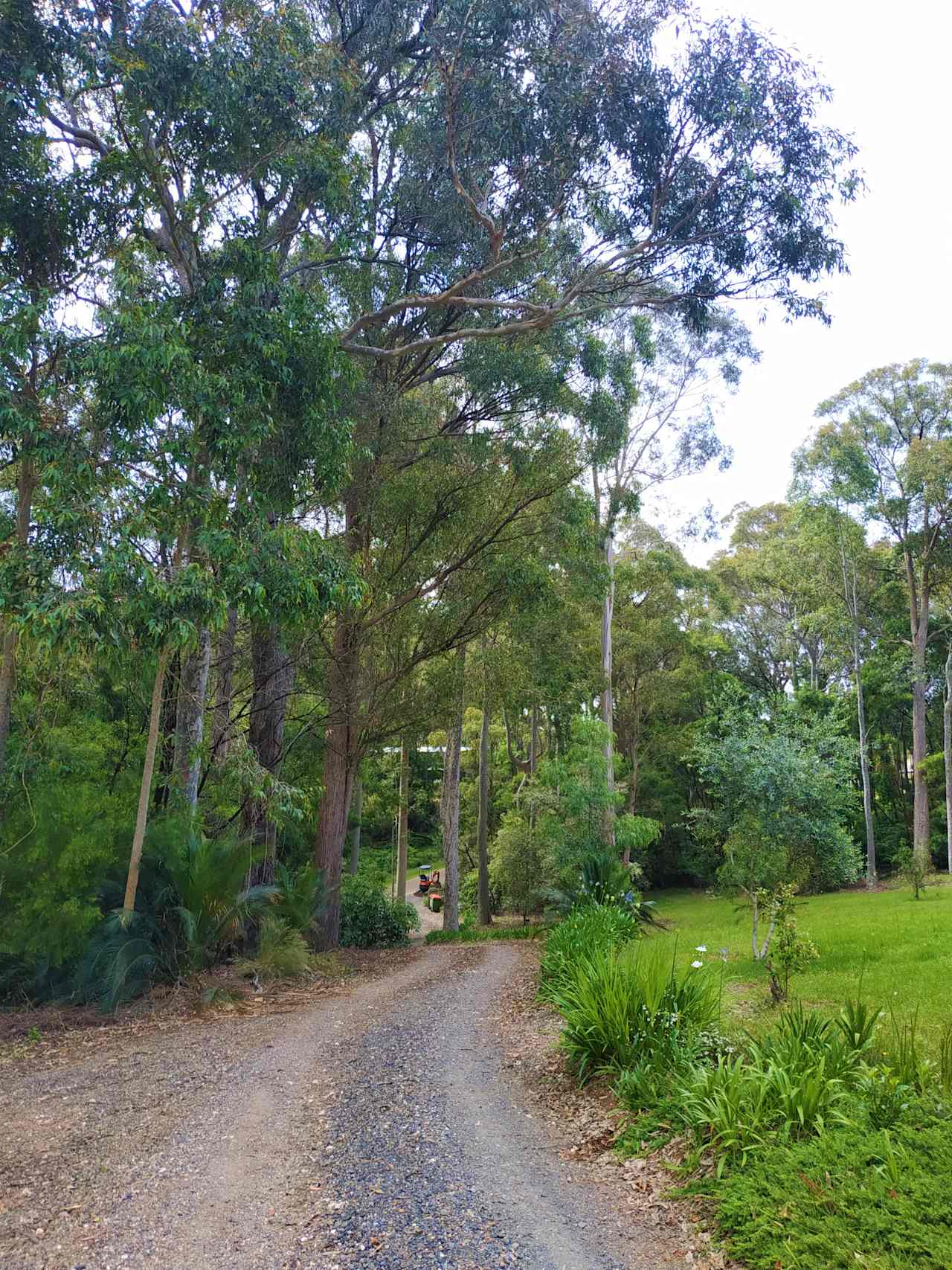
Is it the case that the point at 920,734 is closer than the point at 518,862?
No

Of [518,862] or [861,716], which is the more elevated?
[861,716]

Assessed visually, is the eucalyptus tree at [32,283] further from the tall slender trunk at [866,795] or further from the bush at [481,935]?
the tall slender trunk at [866,795]

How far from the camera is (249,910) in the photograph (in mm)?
9336

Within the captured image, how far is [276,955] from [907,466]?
994 inches

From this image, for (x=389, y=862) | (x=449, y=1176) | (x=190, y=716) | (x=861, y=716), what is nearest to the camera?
(x=449, y=1176)

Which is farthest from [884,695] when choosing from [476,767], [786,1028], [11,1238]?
[11,1238]

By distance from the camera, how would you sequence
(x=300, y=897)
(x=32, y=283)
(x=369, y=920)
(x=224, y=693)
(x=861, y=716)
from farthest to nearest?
(x=861, y=716) < (x=369, y=920) < (x=224, y=693) < (x=300, y=897) < (x=32, y=283)

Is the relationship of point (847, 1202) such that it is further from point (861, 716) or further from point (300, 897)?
point (861, 716)

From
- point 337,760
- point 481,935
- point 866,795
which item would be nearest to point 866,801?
point 866,795

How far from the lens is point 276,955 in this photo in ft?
31.3

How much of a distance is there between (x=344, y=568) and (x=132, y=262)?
4133 millimetres

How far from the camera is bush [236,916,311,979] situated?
9.38 metres

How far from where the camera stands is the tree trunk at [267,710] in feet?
39.4

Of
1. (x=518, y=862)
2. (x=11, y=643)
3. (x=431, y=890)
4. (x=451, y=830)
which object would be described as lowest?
(x=431, y=890)
